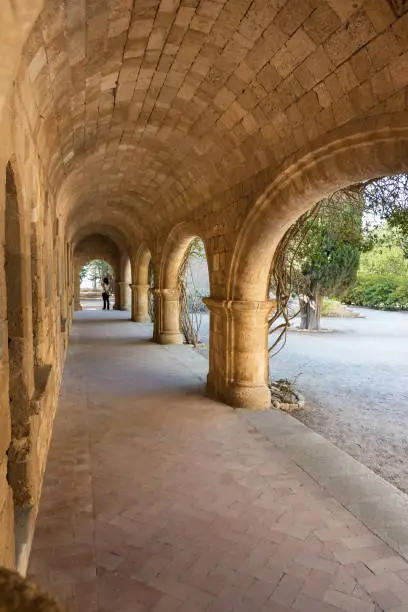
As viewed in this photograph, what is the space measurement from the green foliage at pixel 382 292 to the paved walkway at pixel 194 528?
845 inches

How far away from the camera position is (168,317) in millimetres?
11492

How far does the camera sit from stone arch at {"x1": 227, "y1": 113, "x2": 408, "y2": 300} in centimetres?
342

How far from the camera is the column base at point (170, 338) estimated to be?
11.4 m

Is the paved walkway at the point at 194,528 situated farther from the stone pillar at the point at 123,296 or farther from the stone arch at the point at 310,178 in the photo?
the stone pillar at the point at 123,296

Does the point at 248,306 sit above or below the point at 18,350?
above

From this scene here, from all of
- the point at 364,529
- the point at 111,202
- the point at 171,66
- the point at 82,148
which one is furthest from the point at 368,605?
the point at 111,202

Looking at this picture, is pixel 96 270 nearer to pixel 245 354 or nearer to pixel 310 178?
pixel 245 354

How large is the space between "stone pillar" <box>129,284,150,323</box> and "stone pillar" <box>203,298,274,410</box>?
10074mm

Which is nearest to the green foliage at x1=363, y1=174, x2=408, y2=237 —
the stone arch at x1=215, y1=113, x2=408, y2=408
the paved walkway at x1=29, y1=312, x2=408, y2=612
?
the stone arch at x1=215, y1=113, x2=408, y2=408

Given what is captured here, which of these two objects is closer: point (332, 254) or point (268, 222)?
point (268, 222)

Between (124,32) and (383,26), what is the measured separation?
174 centimetres

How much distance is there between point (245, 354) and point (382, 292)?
24.6 meters

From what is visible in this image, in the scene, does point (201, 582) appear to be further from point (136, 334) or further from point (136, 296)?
point (136, 296)

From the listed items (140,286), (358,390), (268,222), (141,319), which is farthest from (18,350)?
(141,319)
